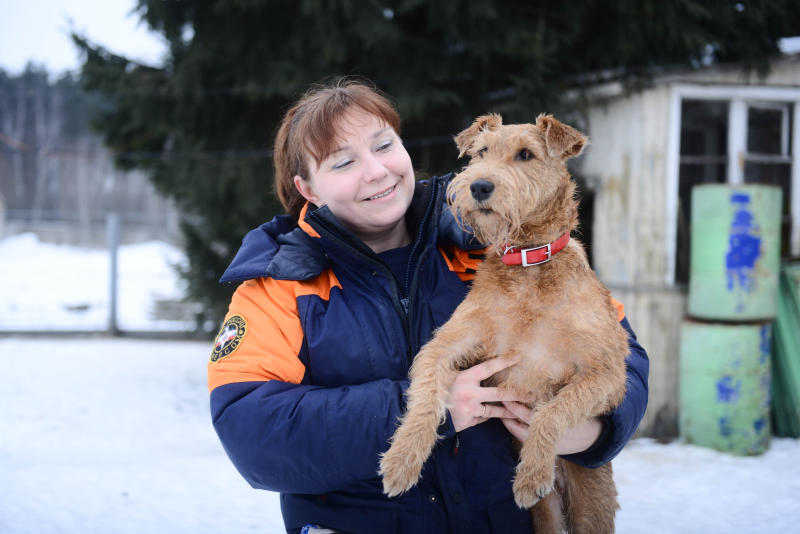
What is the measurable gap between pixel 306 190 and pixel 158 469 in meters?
3.63

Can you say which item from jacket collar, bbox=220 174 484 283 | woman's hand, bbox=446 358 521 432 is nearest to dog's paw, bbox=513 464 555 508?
woman's hand, bbox=446 358 521 432

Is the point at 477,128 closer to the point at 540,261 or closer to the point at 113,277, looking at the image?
the point at 540,261

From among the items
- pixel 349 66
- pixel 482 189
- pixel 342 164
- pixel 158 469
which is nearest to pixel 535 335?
pixel 482 189

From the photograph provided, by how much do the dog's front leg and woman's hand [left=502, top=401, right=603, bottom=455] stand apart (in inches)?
9.6

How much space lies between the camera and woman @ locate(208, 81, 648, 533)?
5.82ft

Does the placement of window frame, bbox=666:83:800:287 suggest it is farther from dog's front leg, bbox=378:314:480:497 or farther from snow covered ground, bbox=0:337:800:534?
dog's front leg, bbox=378:314:480:497

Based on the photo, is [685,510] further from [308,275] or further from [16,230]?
[16,230]

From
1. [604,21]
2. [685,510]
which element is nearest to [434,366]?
[685,510]

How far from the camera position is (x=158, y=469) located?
493 centimetres

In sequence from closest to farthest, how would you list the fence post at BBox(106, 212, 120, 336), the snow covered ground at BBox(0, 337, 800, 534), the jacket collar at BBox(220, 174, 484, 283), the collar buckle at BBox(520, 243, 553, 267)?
1. the jacket collar at BBox(220, 174, 484, 283)
2. the collar buckle at BBox(520, 243, 553, 267)
3. the snow covered ground at BBox(0, 337, 800, 534)
4. the fence post at BBox(106, 212, 120, 336)

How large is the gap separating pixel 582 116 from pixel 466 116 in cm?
127

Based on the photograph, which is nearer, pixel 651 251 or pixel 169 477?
pixel 169 477

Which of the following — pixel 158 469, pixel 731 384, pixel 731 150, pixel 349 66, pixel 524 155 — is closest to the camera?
pixel 524 155

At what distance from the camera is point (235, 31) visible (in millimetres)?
6363
